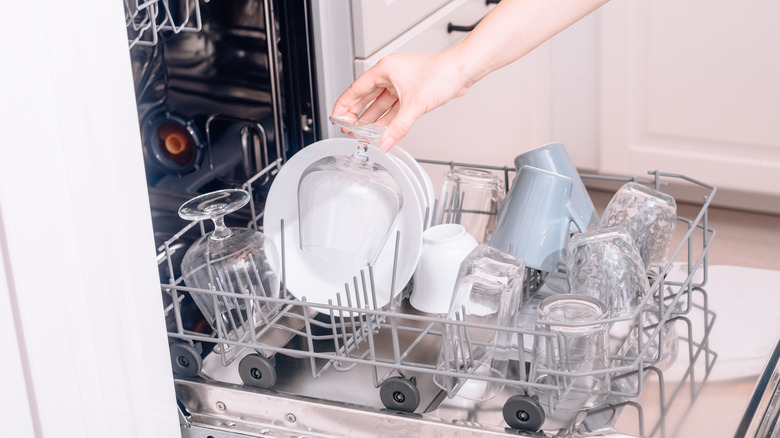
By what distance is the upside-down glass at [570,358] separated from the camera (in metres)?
0.76

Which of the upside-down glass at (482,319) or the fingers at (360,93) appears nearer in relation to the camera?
the upside-down glass at (482,319)

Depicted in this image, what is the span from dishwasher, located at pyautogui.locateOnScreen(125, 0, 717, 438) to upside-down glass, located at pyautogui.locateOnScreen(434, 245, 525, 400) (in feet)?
0.04

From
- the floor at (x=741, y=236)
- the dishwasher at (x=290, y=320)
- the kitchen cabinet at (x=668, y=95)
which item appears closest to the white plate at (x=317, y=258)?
the dishwasher at (x=290, y=320)

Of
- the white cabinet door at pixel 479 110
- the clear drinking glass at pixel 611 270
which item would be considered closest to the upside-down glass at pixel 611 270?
the clear drinking glass at pixel 611 270

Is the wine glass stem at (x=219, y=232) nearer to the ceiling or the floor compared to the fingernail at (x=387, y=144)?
nearer to the floor

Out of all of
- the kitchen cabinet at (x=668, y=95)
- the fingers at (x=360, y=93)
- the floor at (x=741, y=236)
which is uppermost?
the fingers at (x=360, y=93)

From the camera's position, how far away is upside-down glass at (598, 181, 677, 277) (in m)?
0.94

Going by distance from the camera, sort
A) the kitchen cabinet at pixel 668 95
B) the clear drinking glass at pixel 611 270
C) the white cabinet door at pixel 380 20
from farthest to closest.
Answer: the kitchen cabinet at pixel 668 95
the white cabinet door at pixel 380 20
the clear drinking glass at pixel 611 270

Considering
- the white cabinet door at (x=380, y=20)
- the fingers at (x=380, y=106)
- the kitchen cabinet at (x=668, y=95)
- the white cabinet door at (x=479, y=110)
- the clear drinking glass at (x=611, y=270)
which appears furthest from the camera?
the kitchen cabinet at (x=668, y=95)

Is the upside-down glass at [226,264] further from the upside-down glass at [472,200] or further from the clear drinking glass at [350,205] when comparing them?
the upside-down glass at [472,200]

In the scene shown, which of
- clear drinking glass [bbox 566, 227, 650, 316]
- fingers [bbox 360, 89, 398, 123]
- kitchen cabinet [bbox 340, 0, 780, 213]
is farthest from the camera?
kitchen cabinet [bbox 340, 0, 780, 213]

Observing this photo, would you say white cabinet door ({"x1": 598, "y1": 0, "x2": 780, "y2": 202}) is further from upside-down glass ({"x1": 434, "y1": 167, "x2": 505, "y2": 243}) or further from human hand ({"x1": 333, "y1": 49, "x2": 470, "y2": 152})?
human hand ({"x1": 333, "y1": 49, "x2": 470, "y2": 152})

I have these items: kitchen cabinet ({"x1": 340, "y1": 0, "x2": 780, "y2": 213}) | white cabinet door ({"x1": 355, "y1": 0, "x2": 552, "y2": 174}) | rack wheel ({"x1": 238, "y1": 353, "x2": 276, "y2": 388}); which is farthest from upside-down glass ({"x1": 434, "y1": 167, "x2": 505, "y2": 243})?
kitchen cabinet ({"x1": 340, "y1": 0, "x2": 780, "y2": 213})

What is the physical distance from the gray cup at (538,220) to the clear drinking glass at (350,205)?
128mm
